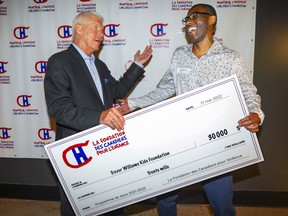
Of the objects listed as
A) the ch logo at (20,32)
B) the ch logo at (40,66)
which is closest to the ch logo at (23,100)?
the ch logo at (40,66)

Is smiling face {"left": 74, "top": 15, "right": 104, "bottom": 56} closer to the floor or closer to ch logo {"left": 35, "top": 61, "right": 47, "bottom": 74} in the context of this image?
ch logo {"left": 35, "top": 61, "right": 47, "bottom": 74}

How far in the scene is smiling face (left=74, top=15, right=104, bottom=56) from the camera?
195 centimetres

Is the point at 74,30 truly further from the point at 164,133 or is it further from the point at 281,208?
the point at 281,208

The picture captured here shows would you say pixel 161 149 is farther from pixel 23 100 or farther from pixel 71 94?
pixel 23 100

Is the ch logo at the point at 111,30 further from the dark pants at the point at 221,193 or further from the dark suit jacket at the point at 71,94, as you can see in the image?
the dark pants at the point at 221,193

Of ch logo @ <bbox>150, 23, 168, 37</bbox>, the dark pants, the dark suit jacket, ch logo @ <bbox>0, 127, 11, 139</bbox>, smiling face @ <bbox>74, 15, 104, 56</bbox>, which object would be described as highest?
ch logo @ <bbox>150, 23, 168, 37</bbox>

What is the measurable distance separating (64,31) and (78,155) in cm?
172

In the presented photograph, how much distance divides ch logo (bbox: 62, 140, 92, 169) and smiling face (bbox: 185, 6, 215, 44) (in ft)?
3.25

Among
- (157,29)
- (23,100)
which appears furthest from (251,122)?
(23,100)

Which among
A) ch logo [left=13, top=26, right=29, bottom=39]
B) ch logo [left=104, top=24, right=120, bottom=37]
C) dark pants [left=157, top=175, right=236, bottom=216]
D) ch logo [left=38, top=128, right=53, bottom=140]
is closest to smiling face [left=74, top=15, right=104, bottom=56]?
ch logo [left=104, top=24, right=120, bottom=37]

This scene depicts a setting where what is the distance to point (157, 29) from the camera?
2857 millimetres

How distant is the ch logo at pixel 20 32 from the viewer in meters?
3.06

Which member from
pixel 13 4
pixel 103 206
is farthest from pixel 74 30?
pixel 13 4

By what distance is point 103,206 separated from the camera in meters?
1.89
